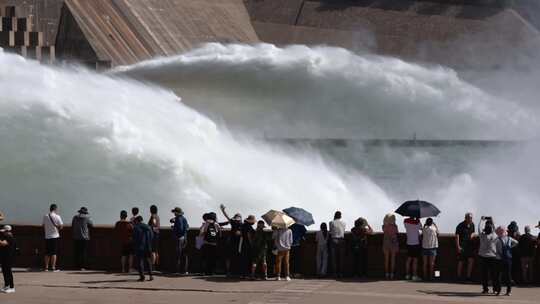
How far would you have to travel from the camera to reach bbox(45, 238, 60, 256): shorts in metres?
24.3

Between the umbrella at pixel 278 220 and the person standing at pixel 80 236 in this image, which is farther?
the person standing at pixel 80 236

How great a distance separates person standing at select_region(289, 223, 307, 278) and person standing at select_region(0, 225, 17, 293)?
5.01 meters

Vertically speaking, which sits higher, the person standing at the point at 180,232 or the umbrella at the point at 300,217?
the umbrella at the point at 300,217

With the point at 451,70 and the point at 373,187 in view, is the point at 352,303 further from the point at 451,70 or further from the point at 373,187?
the point at 451,70

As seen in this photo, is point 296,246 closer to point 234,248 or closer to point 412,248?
point 234,248

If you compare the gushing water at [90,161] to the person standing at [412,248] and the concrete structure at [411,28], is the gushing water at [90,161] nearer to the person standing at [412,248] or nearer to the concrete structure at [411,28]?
the person standing at [412,248]

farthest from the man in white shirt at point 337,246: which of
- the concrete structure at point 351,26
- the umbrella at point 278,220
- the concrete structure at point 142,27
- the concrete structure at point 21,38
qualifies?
the concrete structure at point 351,26

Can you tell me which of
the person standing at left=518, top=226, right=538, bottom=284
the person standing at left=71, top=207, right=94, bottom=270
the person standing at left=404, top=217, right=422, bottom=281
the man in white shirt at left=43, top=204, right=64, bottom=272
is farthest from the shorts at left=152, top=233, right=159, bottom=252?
the person standing at left=518, top=226, right=538, bottom=284

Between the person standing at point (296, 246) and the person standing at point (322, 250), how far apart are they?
334 mm

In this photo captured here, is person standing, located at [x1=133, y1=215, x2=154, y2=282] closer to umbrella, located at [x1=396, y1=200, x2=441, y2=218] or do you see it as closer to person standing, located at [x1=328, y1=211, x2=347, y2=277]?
person standing, located at [x1=328, y1=211, x2=347, y2=277]

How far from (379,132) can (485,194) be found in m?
28.7

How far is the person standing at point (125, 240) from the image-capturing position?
24.2 m

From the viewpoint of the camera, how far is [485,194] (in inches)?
Result: 1617

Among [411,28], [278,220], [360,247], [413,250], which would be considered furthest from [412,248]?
[411,28]
